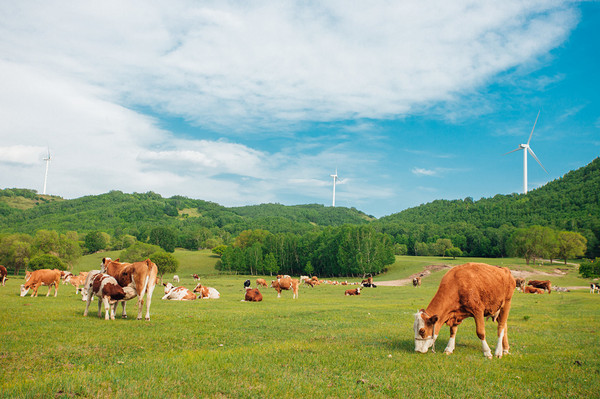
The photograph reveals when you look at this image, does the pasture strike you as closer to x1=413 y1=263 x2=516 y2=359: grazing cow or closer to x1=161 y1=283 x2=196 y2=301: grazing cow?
x1=413 y1=263 x2=516 y2=359: grazing cow

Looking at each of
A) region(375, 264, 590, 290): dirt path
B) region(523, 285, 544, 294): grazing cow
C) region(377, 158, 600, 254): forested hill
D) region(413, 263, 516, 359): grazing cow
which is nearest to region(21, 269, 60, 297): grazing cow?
region(413, 263, 516, 359): grazing cow

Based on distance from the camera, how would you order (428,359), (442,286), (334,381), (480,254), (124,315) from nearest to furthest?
1. (334,381)
2. (428,359)
3. (442,286)
4. (124,315)
5. (480,254)

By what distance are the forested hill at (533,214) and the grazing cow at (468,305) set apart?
402 ft

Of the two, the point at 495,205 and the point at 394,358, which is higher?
the point at 495,205

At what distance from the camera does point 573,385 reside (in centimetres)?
727

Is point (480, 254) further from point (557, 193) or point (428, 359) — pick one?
point (428, 359)

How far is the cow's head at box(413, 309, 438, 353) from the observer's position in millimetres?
9805

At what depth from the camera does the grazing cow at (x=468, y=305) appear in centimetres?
981

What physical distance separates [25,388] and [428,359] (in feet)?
27.8

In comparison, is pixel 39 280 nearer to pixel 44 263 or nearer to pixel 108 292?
pixel 108 292

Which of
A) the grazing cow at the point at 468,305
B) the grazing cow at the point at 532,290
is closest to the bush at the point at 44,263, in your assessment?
the grazing cow at the point at 468,305

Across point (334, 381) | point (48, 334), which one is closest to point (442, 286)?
point (334, 381)

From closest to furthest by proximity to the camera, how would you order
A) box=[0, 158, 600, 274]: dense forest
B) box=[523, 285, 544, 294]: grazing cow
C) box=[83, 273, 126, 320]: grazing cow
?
box=[83, 273, 126, 320]: grazing cow → box=[523, 285, 544, 294]: grazing cow → box=[0, 158, 600, 274]: dense forest

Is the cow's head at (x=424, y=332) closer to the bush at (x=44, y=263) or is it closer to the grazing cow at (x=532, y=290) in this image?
the grazing cow at (x=532, y=290)
